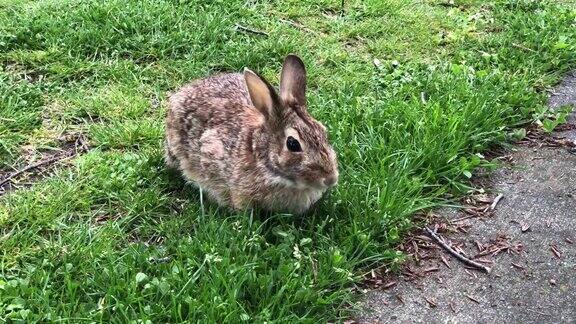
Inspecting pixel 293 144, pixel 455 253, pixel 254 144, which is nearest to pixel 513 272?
pixel 455 253

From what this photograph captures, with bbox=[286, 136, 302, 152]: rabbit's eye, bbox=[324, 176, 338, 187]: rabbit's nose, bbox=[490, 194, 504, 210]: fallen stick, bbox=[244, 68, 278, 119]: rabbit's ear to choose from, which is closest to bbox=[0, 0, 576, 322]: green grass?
bbox=[490, 194, 504, 210]: fallen stick

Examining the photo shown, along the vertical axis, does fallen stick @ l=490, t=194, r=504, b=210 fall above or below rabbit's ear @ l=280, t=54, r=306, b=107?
below

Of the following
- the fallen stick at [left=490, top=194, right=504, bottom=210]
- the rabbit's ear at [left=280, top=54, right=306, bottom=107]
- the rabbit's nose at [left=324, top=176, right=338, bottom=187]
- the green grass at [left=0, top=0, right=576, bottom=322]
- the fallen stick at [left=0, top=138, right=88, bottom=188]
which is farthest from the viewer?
the fallen stick at [left=0, top=138, right=88, bottom=188]

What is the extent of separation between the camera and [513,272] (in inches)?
157

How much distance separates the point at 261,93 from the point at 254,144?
341 mm

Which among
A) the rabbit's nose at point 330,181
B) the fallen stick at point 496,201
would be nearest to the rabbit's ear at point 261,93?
the rabbit's nose at point 330,181

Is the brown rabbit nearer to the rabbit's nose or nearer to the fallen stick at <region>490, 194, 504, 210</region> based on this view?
the rabbit's nose

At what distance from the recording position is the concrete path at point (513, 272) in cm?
369

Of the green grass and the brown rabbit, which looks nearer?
the green grass

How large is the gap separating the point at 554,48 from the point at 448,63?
3.25 ft

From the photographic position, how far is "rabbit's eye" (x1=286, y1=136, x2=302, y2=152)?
12.7ft

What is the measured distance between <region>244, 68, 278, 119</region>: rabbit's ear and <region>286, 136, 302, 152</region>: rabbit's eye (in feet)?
0.64

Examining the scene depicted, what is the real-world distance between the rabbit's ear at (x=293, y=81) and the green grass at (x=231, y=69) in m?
0.65

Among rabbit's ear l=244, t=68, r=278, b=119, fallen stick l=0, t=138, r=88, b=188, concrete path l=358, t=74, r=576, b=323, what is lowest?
concrete path l=358, t=74, r=576, b=323
